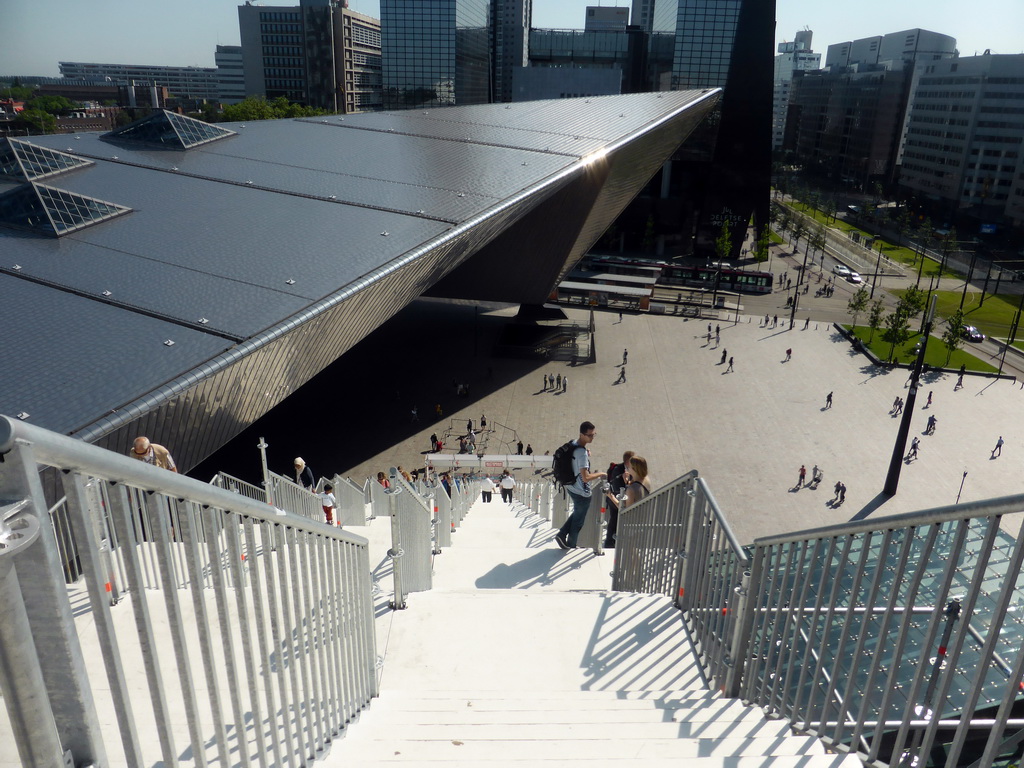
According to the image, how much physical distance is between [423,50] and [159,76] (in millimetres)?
126310

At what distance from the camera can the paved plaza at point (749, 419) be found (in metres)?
17.0

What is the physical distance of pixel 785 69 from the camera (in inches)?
4774

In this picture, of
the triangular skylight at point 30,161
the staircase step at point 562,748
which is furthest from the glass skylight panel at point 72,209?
the staircase step at point 562,748

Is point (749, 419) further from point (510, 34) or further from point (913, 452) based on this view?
point (510, 34)

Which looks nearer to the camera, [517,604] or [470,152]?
[517,604]

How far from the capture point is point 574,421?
65.8 ft

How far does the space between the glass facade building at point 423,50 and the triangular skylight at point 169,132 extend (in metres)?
53.4

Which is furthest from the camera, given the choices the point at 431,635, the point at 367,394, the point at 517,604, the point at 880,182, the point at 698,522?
the point at 880,182

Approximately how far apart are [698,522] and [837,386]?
72.8 feet

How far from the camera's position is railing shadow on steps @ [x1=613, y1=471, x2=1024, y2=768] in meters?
1.83

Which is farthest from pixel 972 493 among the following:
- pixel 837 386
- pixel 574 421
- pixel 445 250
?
pixel 445 250

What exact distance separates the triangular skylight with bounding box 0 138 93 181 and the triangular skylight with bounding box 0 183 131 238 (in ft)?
5.19

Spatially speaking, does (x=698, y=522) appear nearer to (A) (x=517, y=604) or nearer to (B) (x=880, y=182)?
(A) (x=517, y=604)

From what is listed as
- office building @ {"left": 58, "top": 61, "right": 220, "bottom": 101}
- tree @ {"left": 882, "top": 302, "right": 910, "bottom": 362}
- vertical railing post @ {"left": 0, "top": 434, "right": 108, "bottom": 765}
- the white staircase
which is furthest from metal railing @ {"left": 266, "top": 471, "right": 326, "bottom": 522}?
office building @ {"left": 58, "top": 61, "right": 220, "bottom": 101}
